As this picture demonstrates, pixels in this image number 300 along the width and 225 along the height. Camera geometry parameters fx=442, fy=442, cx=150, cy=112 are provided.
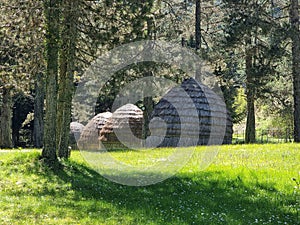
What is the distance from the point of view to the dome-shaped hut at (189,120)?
70.2 feet

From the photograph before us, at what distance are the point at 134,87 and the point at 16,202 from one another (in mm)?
21187

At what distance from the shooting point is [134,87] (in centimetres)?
A: 2945

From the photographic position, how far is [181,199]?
9312 millimetres

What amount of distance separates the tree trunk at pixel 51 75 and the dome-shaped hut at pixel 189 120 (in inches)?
386

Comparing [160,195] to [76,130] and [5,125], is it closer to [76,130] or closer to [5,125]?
[5,125]

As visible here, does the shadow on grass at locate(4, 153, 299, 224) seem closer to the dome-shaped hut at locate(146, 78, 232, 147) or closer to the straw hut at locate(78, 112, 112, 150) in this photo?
the dome-shaped hut at locate(146, 78, 232, 147)

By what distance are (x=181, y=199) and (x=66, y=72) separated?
6085mm

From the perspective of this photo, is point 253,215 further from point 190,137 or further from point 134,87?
point 134,87

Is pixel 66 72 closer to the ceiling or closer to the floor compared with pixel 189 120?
closer to the ceiling

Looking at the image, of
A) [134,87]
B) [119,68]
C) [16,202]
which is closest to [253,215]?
[16,202]

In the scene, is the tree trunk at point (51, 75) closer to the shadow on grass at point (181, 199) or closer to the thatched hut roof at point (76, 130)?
the shadow on grass at point (181, 199)

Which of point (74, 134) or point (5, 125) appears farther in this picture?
point (74, 134)

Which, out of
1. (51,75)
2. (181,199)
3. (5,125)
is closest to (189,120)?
(51,75)

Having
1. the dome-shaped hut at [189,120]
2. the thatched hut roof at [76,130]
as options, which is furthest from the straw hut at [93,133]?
the dome-shaped hut at [189,120]
